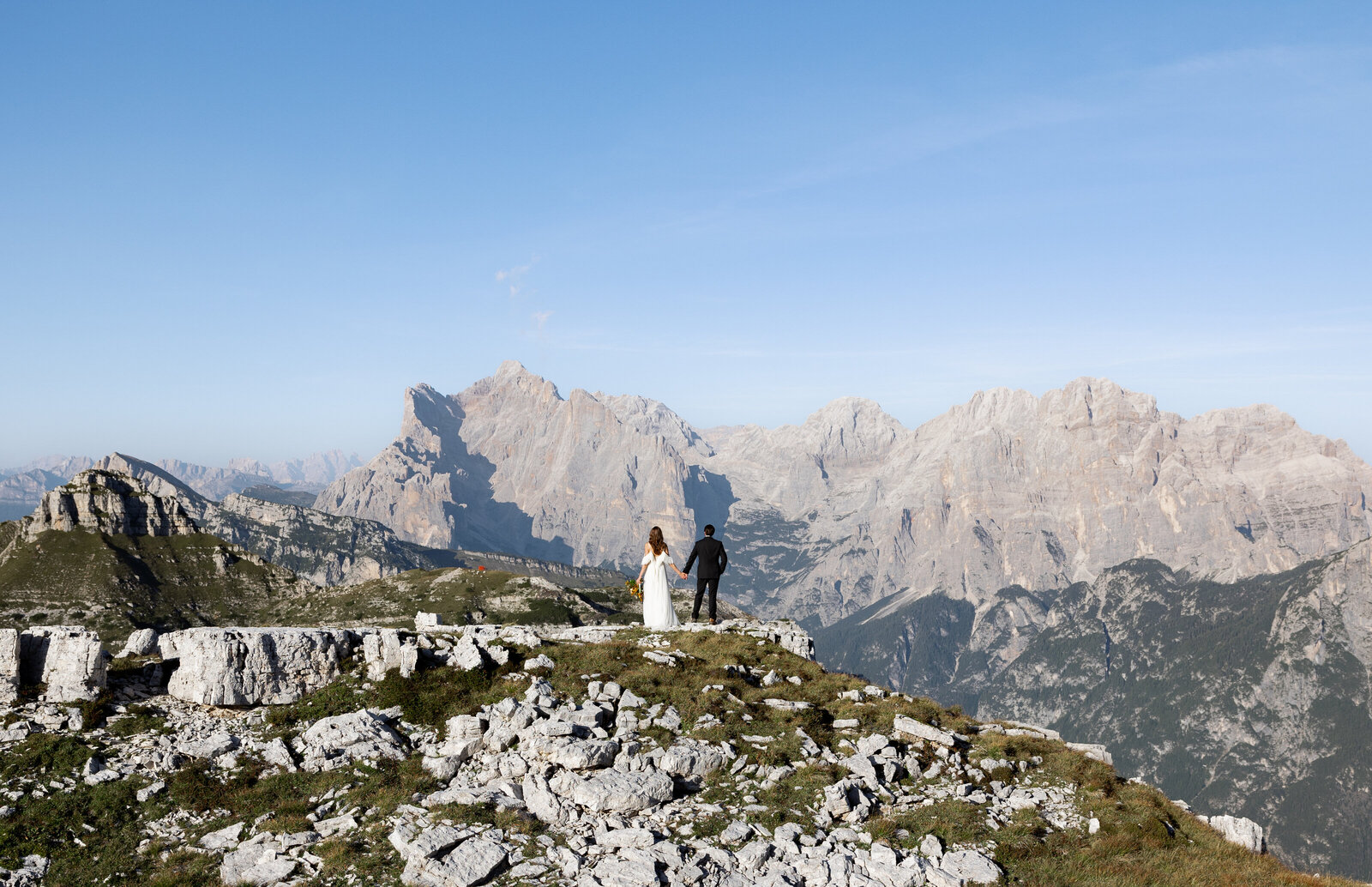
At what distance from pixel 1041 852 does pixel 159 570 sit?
198441 mm

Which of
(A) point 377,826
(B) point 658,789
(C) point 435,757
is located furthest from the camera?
(C) point 435,757

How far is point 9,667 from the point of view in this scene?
25.5m

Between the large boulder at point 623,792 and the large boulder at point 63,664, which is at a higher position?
the large boulder at point 63,664

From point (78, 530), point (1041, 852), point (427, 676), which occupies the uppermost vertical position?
point (427, 676)

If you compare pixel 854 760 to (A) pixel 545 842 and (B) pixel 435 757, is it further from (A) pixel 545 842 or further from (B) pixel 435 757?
(B) pixel 435 757

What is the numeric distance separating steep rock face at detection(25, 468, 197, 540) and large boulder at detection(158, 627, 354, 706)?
189624mm

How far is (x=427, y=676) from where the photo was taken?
28656 millimetres

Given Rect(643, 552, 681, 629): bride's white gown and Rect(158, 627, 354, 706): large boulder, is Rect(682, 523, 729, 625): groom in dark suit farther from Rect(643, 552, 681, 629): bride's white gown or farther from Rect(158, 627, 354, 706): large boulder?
Rect(158, 627, 354, 706): large boulder

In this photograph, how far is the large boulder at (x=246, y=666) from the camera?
26.8 meters

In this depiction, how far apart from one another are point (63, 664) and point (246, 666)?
5.77 m

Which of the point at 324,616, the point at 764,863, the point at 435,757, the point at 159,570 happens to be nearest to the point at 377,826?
the point at 435,757

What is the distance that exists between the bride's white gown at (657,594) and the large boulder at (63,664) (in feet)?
71.6

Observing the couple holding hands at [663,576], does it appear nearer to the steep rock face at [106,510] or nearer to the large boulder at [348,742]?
the large boulder at [348,742]

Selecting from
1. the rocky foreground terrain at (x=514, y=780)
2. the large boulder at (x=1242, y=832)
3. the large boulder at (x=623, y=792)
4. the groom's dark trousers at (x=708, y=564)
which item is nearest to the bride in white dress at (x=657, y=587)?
the groom's dark trousers at (x=708, y=564)
